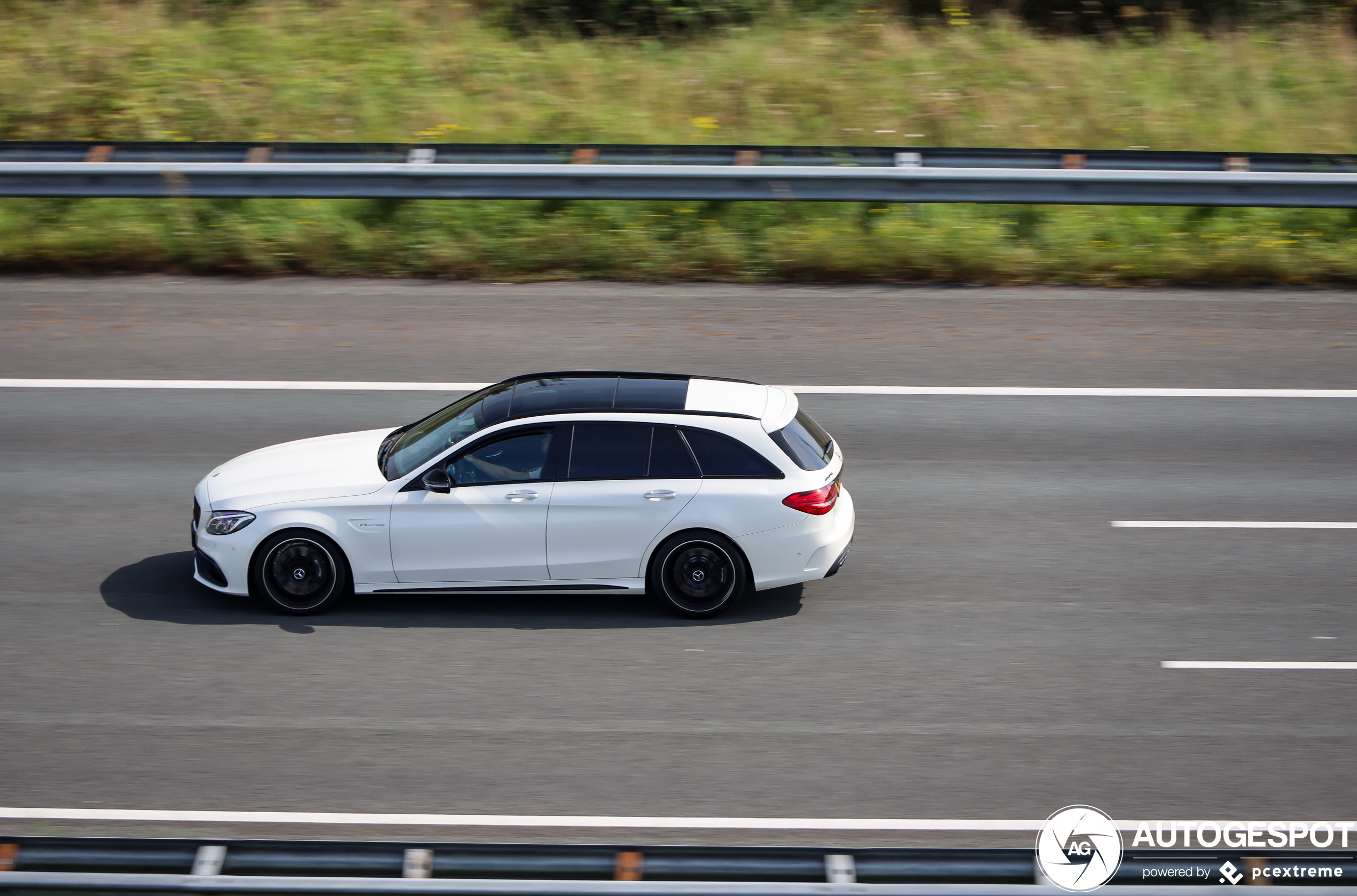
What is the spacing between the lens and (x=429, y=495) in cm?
854

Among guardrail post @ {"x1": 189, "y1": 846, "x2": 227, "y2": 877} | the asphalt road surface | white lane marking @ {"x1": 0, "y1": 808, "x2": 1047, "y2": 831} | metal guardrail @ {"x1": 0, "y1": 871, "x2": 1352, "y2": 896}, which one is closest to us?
metal guardrail @ {"x1": 0, "y1": 871, "x2": 1352, "y2": 896}

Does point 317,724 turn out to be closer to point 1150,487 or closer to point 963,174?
point 1150,487

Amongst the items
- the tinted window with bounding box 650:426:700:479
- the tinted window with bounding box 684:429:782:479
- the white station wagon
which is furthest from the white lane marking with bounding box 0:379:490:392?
the tinted window with bounding box 684:429:782:479

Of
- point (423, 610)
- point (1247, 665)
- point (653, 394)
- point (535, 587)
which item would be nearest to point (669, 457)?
point (653, 394)

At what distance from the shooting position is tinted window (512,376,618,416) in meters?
8.76

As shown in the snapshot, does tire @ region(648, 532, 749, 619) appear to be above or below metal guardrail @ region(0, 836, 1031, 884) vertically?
above

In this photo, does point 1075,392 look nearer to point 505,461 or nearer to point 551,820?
point 505,461

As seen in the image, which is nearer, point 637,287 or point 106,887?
point 106,887

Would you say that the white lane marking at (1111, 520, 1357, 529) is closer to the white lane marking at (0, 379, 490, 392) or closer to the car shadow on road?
the car shadow on road

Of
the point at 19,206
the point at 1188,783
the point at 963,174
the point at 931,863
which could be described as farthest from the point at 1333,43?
the point at 931,863

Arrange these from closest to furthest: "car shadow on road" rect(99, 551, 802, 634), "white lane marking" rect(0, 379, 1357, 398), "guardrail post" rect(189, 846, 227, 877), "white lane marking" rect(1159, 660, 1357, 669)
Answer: "guardrail post" rect(189, 846, 227, 877)
"white lane marking" rect(1159, 660, 1357, 669)
"car shadow on road" rect(99, 551, 802, 634)
"white lane marking" rect(0, 379, 1357, 398)

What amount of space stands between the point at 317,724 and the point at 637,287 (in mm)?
8041

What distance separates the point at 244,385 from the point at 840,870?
947 cm

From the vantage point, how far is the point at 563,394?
29.3ft
